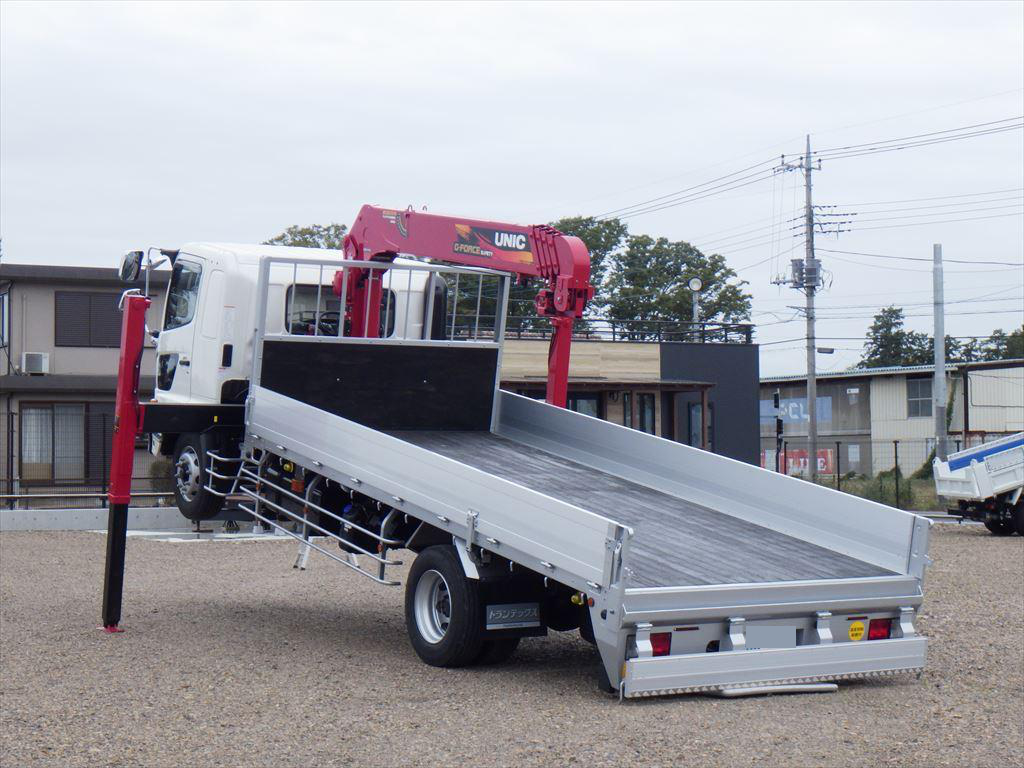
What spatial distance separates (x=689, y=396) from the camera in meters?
36.8

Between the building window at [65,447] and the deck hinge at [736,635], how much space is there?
20.9 meters

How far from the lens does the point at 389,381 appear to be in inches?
466

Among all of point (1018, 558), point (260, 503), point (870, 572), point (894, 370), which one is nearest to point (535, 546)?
point (870, 572)

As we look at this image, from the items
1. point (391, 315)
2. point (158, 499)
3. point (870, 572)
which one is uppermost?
point (391, 315)

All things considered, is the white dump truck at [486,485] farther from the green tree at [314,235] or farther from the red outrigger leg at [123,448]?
the green tree at [314,235]

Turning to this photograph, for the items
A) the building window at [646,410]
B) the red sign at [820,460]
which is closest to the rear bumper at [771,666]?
the building window at [646,410]

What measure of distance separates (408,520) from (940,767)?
4439 millimetres

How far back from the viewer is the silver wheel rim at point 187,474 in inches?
465

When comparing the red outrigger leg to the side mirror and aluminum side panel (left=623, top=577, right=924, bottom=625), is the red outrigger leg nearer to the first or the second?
the side mirror

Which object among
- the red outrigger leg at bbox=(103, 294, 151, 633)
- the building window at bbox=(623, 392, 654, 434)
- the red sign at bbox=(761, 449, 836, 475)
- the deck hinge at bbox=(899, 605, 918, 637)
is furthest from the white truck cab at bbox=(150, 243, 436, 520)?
the red sign at bbox=(761, 449, 836, 475)

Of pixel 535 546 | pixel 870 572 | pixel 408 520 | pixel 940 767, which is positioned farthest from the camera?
pixel 408 520

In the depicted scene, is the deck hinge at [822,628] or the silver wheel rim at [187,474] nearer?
the deck hinge at [822,628]

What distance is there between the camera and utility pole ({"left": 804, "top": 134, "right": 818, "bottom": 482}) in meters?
39.9

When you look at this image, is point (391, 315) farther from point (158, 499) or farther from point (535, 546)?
Result: point (158, 499)
